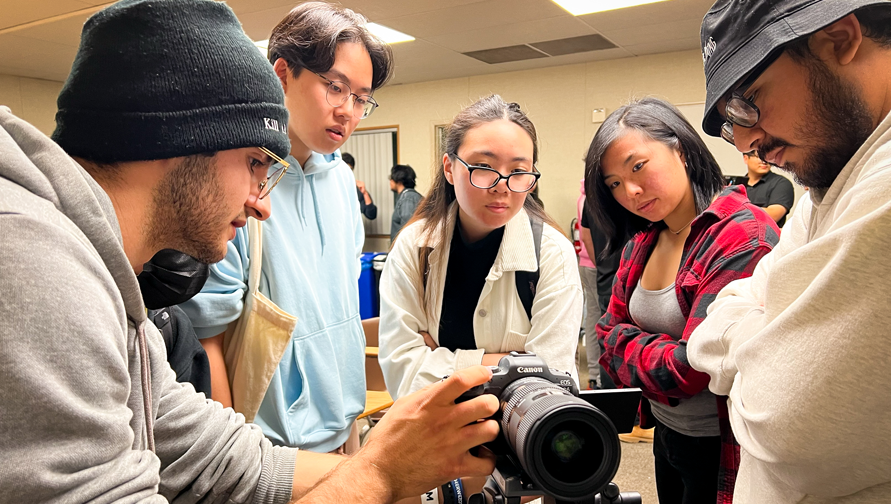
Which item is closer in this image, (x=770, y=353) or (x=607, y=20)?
(x=770, y=353)

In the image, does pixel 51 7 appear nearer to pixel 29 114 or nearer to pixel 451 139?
pixel 29 114

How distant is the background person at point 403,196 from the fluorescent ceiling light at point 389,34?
171cm

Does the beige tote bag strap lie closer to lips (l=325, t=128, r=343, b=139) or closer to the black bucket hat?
lips (l=325, t=128, r=343, b=139)

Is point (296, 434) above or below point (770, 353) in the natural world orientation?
below

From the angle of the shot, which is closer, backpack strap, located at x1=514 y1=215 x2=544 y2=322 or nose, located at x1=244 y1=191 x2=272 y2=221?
nose, located at x1=244 y1=191 x2=272 y2=221

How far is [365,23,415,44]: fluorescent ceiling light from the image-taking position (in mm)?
5314

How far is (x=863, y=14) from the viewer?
2.93 ft

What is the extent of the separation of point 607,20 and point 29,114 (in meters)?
7.30

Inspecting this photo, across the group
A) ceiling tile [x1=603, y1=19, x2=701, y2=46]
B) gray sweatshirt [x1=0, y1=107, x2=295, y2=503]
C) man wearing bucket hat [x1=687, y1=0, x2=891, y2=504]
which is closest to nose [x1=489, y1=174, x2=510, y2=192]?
man wearing bucket hat [x1=687, y1=0, x2=891, y2=504]

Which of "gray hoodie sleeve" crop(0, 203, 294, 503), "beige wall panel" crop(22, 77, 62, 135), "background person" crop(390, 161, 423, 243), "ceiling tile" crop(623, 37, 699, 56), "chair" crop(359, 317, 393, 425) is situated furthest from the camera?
"beige wall panel" crop(22, 77, 62, 135)

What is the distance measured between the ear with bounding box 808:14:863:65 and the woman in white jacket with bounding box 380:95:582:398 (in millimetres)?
774

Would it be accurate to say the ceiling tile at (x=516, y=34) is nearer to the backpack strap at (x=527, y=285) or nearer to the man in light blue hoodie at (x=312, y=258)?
the man in light blue hoodie at (x=312, y=258)

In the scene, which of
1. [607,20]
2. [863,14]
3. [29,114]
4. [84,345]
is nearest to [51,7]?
[29,114]

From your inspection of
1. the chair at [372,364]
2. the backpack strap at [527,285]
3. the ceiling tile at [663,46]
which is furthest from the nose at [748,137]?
the ceiling tile at [663,46]
